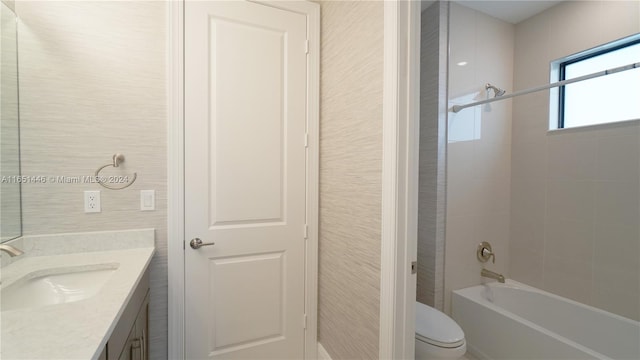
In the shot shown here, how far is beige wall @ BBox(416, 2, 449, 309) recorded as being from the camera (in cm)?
200

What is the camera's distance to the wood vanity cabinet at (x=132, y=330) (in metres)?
0.80

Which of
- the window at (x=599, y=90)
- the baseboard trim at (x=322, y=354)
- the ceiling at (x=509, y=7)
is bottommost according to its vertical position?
the baseboard trim at (x=322, y=354)

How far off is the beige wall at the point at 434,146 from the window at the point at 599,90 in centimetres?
87

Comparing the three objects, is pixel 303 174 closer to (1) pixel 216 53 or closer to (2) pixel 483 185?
(1) pixel 216 53

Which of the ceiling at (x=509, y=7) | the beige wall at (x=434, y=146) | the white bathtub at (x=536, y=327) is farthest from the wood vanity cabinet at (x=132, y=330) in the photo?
the ceiling at (x=509, y=7)

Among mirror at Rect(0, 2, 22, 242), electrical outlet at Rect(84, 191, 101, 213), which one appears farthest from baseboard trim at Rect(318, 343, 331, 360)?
mirror at Rect(0, 2, 22, 242)

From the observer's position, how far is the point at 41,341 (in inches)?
24.2

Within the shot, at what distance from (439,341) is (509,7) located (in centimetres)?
239

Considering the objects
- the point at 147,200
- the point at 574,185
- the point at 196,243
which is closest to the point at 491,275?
the point at 574,185

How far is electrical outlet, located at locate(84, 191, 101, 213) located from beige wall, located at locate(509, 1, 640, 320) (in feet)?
9.45

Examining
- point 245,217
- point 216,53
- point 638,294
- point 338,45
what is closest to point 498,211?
point 638,294

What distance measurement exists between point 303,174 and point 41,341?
4.27 feet

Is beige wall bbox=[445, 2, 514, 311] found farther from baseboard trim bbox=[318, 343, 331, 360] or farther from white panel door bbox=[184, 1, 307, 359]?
white panel door bbox=[184, 1, 307, 359]

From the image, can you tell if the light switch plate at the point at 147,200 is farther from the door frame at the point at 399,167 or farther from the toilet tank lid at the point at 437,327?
the toilet tank lid at the point at 437,327
